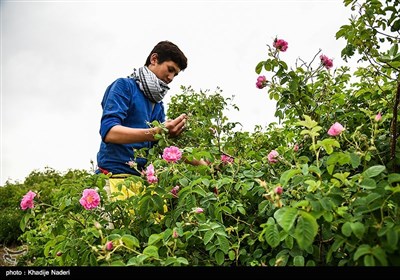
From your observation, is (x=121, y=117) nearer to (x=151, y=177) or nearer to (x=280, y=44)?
(x=151, y=177)

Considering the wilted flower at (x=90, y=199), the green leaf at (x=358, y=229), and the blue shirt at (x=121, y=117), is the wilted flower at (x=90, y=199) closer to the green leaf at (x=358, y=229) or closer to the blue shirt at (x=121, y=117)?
the blue shirt at (x=121, y=117)

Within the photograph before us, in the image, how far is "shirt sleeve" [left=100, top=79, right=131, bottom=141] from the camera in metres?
2.61

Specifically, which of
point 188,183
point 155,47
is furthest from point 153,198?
point 155,47

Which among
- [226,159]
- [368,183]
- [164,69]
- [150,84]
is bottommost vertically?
[368,183]

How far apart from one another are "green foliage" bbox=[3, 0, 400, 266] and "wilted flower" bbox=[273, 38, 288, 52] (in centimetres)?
4

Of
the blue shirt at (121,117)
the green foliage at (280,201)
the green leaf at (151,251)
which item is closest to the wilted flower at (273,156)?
the green foliage at (280,201)

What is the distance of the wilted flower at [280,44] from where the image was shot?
2196 millimetres

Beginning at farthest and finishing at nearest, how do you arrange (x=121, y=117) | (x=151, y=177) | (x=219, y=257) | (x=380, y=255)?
(x=121, y=117), (x=151, y=177), (x=219, y=257), (x=380, y=255)

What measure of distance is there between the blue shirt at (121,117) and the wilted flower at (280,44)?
0.99 meters

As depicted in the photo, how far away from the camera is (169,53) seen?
309 cm

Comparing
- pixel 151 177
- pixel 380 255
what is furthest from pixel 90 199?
pixel 380 255

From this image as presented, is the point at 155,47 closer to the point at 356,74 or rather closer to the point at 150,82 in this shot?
the point at 150,82

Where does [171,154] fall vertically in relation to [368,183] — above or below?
above

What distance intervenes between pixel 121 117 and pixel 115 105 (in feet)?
0.32
